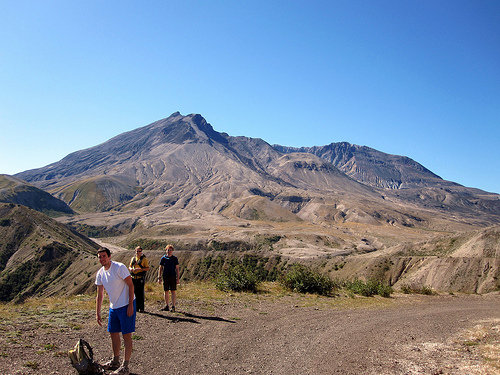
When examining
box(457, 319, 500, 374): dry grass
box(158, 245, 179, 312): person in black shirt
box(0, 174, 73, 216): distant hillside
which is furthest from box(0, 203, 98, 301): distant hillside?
box(0, 174, 73, 216): distant hillside

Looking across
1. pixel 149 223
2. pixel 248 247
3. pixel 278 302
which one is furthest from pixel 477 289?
pixel 149 223

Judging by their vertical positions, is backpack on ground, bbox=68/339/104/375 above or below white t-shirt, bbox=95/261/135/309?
below

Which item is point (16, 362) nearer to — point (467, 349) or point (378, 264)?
point (467, 349)

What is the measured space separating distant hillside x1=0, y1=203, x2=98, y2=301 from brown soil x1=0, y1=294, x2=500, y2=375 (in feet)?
200

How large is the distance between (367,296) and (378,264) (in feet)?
109

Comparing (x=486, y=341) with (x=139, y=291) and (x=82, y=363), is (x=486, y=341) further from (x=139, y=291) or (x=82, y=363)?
(x=139, y=291)

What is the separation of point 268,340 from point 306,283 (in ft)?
34.9

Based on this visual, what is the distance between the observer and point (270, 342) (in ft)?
29.1

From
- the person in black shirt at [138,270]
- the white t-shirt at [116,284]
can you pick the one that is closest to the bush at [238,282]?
the person in black shirt at [138,270]

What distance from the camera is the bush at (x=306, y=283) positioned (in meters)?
18.9

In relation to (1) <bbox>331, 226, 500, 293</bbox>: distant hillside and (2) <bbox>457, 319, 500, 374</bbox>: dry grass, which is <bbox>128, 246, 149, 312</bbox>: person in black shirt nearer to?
(2) <bbox>457, 319, 500, 374</bbox>: dry grass

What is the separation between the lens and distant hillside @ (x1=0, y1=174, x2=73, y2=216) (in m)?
175

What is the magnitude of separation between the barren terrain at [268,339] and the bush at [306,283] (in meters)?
4.64

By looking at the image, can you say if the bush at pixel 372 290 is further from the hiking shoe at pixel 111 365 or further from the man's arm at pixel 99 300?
the man's arm at pixel 99 300
